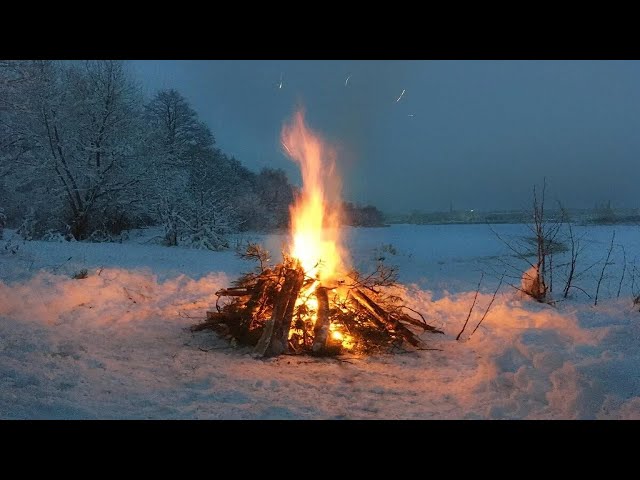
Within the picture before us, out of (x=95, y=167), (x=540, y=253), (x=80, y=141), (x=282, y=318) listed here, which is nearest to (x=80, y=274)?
(x=282, y=318)

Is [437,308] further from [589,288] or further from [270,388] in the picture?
[270,388]

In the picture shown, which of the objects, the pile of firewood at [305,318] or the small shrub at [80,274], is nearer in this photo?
the pile of firewood at [305,318]

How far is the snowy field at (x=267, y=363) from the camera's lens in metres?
4.14

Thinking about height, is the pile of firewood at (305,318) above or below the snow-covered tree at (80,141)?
below

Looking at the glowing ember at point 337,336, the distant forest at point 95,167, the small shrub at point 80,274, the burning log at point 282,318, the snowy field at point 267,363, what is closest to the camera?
the snowy field at point 267,363

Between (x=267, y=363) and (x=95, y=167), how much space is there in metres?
17.8

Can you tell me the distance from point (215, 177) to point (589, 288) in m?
22.5

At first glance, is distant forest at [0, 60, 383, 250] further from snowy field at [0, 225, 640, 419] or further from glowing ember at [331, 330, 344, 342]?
glowing ember at [331, 330, 344, 342]

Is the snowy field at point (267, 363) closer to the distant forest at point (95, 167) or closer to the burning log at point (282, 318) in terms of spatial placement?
the burning log at point (282, 318)

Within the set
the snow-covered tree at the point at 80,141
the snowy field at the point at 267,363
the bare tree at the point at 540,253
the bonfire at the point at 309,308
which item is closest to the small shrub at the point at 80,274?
the snowy field at the point at 267,363

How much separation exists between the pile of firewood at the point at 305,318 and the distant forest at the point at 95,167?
47.1ft

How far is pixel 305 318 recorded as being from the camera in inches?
278

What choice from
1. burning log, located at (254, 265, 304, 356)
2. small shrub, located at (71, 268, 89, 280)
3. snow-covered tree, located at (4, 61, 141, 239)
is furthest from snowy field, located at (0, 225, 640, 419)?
snow-covered tree, located at (4, 61, 141, 239)
